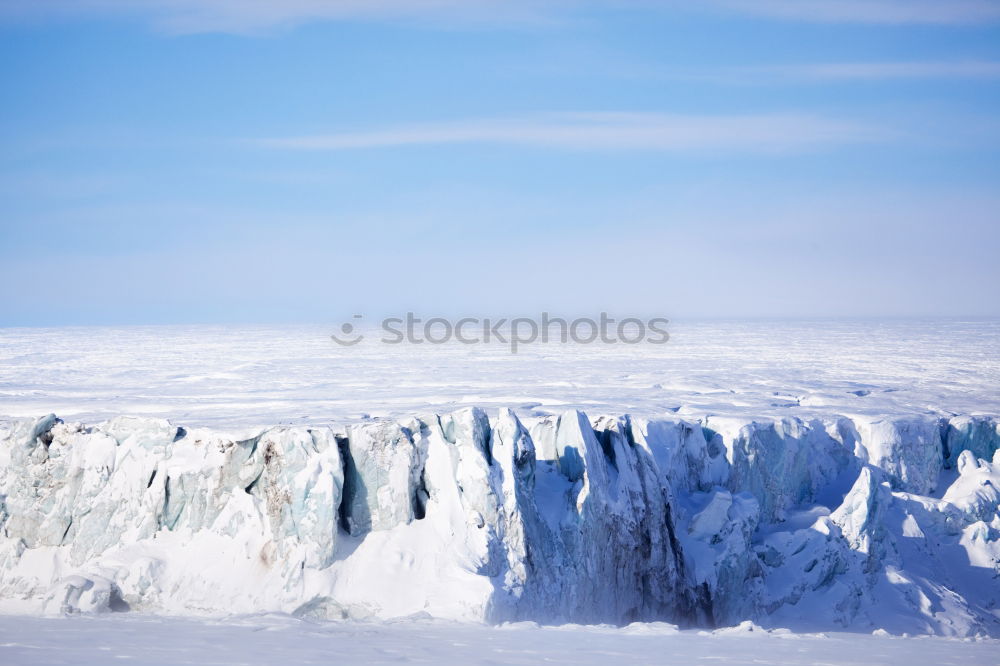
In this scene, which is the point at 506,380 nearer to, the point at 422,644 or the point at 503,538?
the point at 503,538

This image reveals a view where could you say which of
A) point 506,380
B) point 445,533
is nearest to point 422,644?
point 445,533

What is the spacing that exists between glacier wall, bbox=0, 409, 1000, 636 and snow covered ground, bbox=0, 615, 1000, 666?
0.63 metres

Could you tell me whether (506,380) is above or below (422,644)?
above

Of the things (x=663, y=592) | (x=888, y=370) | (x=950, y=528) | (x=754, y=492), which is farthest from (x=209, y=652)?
(x=888, y=370)

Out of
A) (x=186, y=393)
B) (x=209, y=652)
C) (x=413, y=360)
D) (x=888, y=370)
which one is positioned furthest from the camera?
(x=413, y=360)

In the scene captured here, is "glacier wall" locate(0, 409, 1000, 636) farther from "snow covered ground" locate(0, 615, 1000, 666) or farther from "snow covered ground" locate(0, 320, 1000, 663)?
"snow covered ground" locate(0, 615, 1000, 666)

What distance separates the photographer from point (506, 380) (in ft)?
96.9

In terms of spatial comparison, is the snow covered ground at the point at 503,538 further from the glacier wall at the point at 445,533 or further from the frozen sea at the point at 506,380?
the frozen sea at the point at 506,380

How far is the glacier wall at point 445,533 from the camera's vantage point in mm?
11422

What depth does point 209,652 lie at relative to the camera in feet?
30.5

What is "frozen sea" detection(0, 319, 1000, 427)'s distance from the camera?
22016mm

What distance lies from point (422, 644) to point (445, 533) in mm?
2002

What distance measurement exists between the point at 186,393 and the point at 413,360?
12.6 meters

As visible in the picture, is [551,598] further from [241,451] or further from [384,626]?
[241,451]
